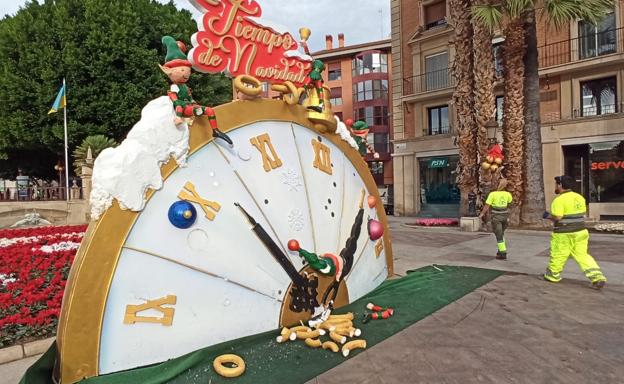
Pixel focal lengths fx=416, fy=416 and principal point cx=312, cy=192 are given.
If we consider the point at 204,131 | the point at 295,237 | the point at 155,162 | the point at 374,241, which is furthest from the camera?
the point at 374,241

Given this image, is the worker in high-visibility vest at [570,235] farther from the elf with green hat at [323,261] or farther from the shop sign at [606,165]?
the shop sign at [606,165]

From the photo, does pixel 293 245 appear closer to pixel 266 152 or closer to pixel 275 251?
pixel 275 251

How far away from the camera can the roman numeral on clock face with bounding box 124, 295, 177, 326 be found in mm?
3287

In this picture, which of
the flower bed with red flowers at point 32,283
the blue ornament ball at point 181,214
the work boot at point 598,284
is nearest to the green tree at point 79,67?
the flower bed with red flowers at point 32,283

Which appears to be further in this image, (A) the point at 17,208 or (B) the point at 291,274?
(A) the point at 17,208

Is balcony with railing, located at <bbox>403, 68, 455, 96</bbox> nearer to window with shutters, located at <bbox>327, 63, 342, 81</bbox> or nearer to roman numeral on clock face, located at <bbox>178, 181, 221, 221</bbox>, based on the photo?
window with shutters, located at <bbox>327, 63, 342, 81</bbox>

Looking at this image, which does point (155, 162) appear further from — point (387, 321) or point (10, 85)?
point (10, 85)

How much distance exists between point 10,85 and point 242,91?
844 inches

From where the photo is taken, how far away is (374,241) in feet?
19.3

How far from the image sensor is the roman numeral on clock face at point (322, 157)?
16.6 feet

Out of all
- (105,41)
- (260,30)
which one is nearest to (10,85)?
(105,41)

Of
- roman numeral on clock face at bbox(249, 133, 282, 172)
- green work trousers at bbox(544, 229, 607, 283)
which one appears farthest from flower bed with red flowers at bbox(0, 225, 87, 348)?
green work trousers at bbox(544, 229, 607, 283)

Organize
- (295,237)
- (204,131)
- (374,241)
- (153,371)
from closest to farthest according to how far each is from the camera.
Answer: (153,371) < (204,131) < (295,237) < (374,241)

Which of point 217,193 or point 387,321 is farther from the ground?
point 217,193
